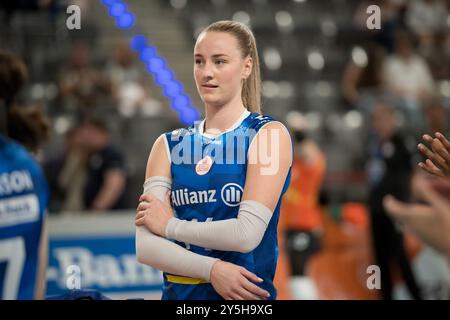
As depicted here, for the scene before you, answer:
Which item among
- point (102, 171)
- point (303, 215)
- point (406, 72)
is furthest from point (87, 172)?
point (406, 72)

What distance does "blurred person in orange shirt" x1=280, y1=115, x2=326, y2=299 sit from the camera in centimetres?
687

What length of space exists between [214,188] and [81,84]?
15.4ft

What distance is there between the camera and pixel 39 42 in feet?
21.2

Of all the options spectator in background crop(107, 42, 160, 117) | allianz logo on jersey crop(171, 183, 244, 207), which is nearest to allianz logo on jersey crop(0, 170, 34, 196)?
allianz logo on jersey crop(171, 183, 244, 207)

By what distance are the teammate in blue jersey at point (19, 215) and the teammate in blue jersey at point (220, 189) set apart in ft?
1.25

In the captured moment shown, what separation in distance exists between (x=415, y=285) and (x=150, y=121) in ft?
8.80

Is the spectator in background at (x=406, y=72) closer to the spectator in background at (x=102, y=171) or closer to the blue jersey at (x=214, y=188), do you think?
the spectator in background at (x=102, y=171)

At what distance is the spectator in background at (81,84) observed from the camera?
6.54 m

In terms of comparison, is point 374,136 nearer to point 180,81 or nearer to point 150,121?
point 150,121

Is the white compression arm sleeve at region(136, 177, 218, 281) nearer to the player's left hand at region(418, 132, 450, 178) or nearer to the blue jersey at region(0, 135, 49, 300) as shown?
the blue jersey at region(0, 135, 49, 300)

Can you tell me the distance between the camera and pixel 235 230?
239 cm

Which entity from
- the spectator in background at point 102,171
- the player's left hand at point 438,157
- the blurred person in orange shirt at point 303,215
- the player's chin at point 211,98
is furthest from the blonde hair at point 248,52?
the blurred person in orange shirt at point 303,215

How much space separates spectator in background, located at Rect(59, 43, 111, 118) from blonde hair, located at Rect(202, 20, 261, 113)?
3.93 metres

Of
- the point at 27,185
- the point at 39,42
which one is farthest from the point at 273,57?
the point at 27,185
